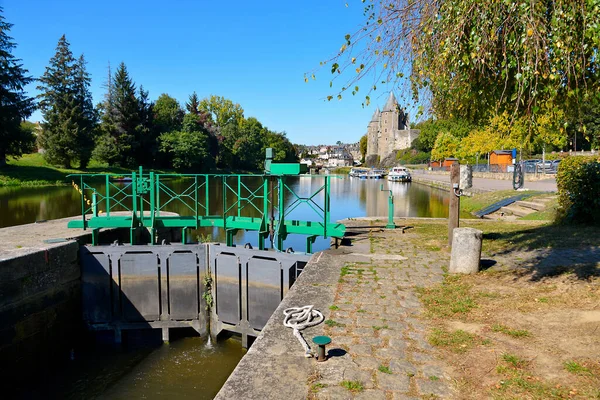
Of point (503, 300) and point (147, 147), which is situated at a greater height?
point (147, 147)

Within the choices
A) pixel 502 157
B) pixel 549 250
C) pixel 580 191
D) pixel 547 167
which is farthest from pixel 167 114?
pixel 549 250

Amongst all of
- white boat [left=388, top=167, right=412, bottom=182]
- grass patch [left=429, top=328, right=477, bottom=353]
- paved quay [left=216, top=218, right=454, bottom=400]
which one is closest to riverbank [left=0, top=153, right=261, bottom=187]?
white boat [left=388, top=167, right=412, bottom=182]

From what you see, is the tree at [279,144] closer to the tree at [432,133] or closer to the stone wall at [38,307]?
the tree at [432,133]

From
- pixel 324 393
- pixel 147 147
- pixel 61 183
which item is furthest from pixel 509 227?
pixel 147 147

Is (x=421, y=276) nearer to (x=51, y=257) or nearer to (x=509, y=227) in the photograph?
(x=509, y=227)

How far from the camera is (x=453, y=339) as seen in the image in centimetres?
458

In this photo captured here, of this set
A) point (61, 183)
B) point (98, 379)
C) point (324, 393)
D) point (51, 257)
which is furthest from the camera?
point (61, 183)

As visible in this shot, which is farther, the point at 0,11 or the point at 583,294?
the point at 0,11

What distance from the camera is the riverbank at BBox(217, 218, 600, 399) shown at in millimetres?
3705

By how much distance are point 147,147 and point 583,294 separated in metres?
→ 51.6

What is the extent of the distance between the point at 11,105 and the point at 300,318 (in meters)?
45.0

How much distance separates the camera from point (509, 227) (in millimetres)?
12016

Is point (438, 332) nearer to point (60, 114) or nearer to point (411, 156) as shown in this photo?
point (60, 114)

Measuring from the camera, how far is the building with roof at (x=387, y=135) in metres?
107
